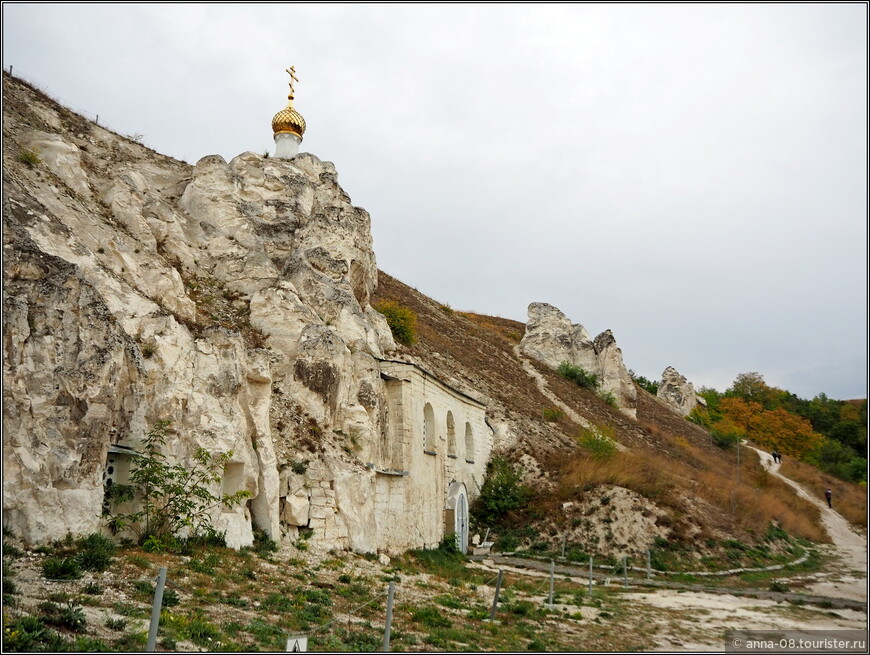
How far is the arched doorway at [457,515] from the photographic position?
22.0m

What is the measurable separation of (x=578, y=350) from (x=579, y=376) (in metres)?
3.59

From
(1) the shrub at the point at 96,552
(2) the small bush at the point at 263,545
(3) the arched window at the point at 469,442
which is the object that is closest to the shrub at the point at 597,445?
(3) the arched window at the point at 469,442

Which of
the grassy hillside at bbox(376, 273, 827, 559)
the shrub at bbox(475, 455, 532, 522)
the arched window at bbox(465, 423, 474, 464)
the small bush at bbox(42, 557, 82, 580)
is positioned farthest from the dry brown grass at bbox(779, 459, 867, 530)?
the arched window at bbox(465, 423, 474, 464)

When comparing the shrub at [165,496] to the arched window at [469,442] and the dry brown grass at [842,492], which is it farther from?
the arched window at [469,442]

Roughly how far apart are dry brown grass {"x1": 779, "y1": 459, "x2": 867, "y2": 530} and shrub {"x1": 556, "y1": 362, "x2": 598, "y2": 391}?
41.1 meters

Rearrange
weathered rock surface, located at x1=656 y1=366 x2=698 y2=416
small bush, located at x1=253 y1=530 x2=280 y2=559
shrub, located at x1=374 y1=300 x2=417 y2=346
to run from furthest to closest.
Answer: weathered rock surface, located at x1=656 y1=366 x2=698 y2=416, shrub, located at x1=374 y1=300 x2=417 y2=346, small bush, located at x1=253 y1=530 x2=280 y2=559

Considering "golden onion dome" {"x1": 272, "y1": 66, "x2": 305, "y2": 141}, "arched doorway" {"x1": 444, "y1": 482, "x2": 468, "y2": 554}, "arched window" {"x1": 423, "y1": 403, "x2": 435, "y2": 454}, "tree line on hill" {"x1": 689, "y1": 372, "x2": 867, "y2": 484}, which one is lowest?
"arched doorway" {"x1": 444, "y1": 482, "x2": 468, "y2": 554}

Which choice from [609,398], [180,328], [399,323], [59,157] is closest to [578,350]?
[609,398]

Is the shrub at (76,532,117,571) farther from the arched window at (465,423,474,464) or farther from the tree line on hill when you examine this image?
the arched window at (465,423,474,464)

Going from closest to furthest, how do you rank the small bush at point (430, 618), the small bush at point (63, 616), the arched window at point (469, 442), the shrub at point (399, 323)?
the small bush at point (63, 616)
the small bush at point (430, 618)
the arched window at point (469, 442)
the shrub at point (399, 323)

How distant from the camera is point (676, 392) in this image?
6425cm

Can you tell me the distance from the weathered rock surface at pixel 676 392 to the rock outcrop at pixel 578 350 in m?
16.1

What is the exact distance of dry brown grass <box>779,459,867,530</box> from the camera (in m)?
4.77

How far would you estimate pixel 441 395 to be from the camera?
2345cm
